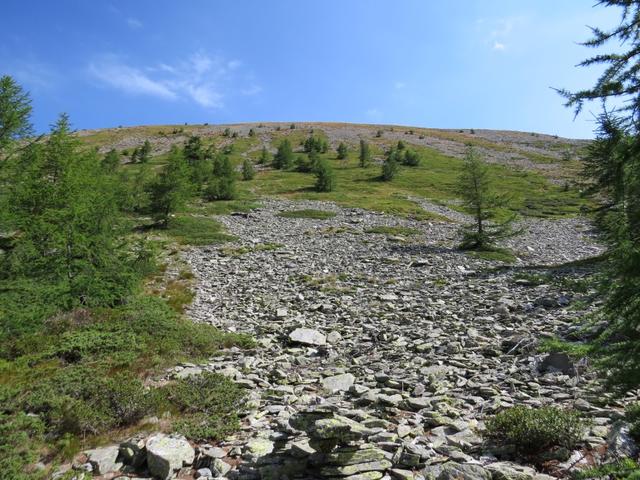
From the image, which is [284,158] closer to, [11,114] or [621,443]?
Answer: [11,114]

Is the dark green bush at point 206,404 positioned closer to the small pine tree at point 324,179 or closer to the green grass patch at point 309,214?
the green grass patch at point 309,214

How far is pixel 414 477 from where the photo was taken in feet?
17.9

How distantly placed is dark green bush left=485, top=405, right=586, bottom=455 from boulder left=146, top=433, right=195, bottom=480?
5081 mm

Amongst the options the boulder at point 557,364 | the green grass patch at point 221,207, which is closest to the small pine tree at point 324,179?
the green grass patch at point 221,207

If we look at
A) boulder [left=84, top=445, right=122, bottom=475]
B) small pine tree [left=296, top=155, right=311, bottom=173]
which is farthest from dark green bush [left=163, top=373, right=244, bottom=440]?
small pine tree [left=296, top=155, right=311, bottom=173]

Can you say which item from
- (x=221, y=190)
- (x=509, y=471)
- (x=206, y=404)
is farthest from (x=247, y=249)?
(x=509, y=471)

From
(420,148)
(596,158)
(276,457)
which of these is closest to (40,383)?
(276,457)

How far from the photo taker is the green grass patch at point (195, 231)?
2902 centimetres

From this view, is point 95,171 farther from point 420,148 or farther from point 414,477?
point 420,148

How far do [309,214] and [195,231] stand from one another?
42.5 feet

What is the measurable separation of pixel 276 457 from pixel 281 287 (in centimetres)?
1299

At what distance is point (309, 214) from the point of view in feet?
133

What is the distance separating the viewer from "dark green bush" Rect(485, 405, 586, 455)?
598cm

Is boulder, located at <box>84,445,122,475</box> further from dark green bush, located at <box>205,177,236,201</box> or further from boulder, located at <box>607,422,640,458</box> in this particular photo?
dark green bush, located at <box>205,177,236,201</box>
